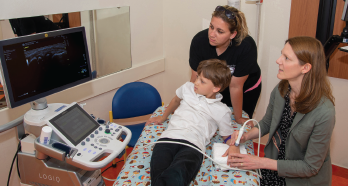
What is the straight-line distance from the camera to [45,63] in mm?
1387

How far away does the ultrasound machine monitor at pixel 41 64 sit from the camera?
4.05ft

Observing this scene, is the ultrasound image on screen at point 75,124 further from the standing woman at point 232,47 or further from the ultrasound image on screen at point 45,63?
the standing woman at point 232,47

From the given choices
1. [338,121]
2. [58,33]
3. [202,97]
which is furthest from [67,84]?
[338,121]

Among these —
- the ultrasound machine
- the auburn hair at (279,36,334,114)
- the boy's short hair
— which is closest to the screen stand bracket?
the ultrasound machine

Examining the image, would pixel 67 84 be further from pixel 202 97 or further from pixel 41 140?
pixel 202 97

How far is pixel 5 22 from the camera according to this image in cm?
175

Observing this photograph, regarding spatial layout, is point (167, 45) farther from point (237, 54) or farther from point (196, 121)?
point (196, 121)

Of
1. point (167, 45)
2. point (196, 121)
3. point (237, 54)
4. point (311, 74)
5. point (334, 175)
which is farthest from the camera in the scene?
point (167, 45)

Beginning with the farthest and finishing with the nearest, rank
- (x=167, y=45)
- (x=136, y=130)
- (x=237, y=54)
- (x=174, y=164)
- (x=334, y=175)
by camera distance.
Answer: (x=167, y=45) < (x=334, y=175) < (x=136, y=130) < (x=237, y=54) < (x=174, y=164)

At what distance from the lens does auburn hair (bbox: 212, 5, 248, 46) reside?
1832 millimetres

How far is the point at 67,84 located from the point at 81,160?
17.9 inches

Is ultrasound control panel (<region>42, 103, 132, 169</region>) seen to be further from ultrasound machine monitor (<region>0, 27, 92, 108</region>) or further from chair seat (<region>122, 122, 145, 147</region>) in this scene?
chair seat (<region>122, 122, 145, 147</region>)

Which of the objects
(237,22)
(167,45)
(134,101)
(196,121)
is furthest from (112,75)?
(237,22)

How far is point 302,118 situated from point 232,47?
0.78 m
